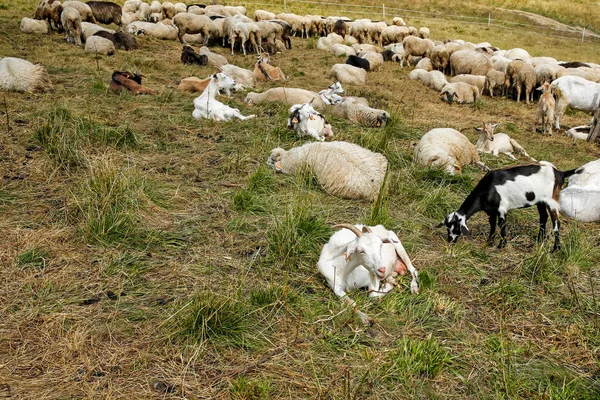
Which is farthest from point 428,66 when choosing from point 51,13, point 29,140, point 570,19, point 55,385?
point 570,19

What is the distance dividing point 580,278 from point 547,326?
41.1 inches

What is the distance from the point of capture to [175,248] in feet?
15.9

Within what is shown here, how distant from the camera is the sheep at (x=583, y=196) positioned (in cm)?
649

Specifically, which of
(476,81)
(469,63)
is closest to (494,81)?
(476,81)

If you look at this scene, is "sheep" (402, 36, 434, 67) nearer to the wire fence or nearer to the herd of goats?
the herd of goats

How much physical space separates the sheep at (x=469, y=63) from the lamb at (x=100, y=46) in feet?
38.0

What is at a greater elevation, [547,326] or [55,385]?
[55,385]

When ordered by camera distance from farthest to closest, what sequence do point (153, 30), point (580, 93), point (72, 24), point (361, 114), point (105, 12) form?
point (105, 12)
point (153, 30)
point (72, 24)
point (580, 93)
point (361, 114)

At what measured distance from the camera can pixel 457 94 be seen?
1437cm

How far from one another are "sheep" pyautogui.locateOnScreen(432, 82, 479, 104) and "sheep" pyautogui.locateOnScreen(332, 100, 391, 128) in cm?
491

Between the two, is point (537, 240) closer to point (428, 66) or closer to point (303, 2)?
point (428, 66)

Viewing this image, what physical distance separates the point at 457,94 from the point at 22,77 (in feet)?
35.0

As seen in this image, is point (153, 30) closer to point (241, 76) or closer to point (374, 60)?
point (374, 60)

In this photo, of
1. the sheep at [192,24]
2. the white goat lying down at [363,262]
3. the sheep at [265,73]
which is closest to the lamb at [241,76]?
the sheep at [265,73]
